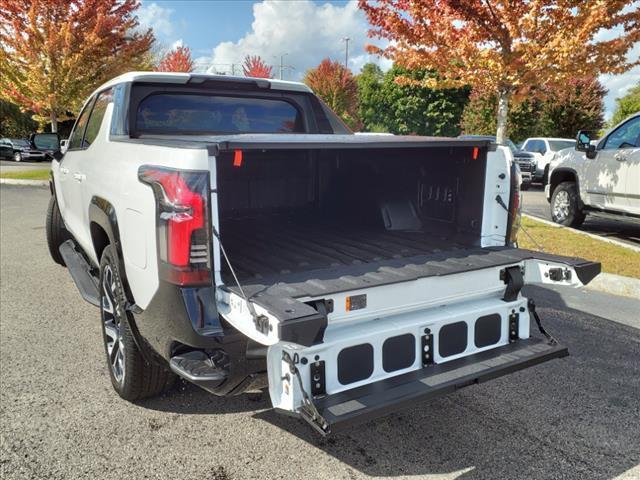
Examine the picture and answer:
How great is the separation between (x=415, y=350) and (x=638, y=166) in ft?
21.8

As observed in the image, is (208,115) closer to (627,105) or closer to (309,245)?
(309,245)

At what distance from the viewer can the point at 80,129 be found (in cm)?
521

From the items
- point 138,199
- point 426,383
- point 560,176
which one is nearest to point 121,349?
point 138,199

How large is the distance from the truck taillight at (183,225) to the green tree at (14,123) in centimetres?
3847

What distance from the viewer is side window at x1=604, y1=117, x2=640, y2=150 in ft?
26.8

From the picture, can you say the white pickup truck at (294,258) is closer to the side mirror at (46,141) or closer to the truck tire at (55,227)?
the side mirror at (46,141)

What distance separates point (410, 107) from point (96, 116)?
37.9 m

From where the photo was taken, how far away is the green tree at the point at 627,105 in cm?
4172

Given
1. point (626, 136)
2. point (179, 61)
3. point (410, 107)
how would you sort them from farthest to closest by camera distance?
point (410, 107), point (179, 61), point (626, 136)

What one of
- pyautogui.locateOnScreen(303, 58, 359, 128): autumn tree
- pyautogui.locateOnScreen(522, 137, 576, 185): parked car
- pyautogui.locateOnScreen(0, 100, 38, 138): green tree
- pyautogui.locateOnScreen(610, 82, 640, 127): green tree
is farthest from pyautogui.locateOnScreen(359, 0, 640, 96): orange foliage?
pyautogui.locateOnScreen(610, 82, 640, 127): green tree

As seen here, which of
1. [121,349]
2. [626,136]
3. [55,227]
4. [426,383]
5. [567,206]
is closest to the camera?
[426,383]

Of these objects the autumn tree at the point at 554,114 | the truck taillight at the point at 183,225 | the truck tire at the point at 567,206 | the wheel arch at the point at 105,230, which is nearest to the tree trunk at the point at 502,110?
the truck tire at the point at 567,206

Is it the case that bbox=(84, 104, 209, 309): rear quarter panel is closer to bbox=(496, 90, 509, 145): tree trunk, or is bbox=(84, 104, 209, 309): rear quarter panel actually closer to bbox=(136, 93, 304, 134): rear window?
bbox=(136, 93, 304, 134): rear window

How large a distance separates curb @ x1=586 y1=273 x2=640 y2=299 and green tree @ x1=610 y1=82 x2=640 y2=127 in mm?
40156
